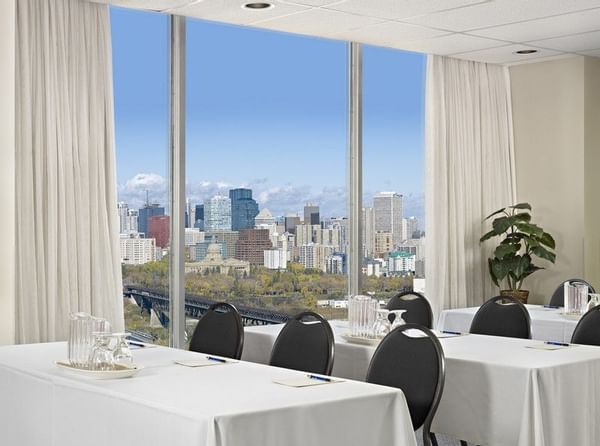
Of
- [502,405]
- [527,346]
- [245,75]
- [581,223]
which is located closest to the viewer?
[502,405]

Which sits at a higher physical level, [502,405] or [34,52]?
[34,52]

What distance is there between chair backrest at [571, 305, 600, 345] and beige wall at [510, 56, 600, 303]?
344 centimetres

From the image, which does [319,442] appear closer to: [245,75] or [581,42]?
[245,75]

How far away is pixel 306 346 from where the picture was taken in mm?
5094

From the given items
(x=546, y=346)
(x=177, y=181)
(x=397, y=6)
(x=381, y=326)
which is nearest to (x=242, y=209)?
(x=177, y=181)

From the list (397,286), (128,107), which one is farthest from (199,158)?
(397,286)

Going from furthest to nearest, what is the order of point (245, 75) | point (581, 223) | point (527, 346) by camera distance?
point (581, 223) → point (245, 75) → point (527, 346)

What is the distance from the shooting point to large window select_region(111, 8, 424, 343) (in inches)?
284

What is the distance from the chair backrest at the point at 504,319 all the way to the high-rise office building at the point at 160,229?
2515 millimetres

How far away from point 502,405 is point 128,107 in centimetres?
387

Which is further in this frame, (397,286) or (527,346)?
(397,286)

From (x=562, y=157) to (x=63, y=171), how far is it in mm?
5003

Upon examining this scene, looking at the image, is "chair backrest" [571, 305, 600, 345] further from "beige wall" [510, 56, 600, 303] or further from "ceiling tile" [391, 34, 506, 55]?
"beige wall" [510, 56, 600, 303]

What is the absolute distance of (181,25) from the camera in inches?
289
